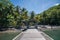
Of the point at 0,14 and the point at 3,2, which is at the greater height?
the point at 3,2

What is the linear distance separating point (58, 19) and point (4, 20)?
46245 mm

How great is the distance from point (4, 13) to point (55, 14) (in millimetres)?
47476

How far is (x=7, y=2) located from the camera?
5197 centimetres

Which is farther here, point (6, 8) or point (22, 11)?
point (22, 11)

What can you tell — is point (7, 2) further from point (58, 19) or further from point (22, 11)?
point (58, 19)

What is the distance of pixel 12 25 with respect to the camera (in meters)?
59.6

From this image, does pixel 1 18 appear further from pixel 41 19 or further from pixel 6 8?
pixel 41 19

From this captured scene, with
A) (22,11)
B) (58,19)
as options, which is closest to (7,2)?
(22,11)

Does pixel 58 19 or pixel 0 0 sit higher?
pixel 0 0

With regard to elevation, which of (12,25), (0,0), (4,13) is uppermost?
(0,0)

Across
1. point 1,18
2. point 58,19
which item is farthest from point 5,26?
point 58,19

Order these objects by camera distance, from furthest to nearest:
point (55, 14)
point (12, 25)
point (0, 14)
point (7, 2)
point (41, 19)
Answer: point (41, 19)
point (55, 14)
point (12, 25)
point (7, 2)
point (0, 14)

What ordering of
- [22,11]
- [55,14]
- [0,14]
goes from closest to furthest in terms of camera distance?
1. [0,14]
2. [22,11]
3. [55,14]

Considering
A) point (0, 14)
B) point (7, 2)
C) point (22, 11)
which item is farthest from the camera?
point (22, 11)
